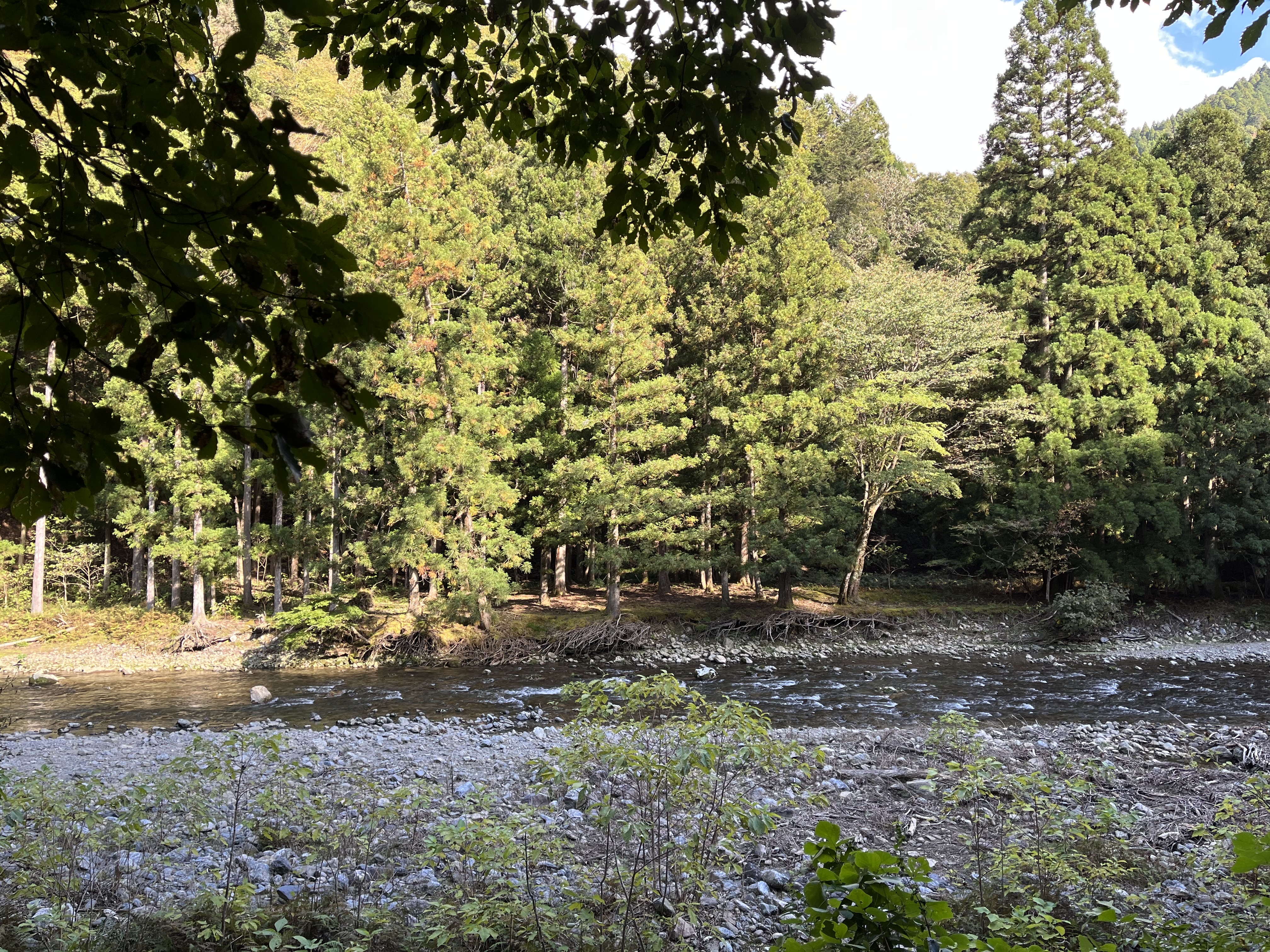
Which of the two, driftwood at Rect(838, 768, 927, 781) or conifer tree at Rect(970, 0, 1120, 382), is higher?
conifer tree at Rect(970, 0, 1120, 382)

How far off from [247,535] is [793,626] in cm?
1234

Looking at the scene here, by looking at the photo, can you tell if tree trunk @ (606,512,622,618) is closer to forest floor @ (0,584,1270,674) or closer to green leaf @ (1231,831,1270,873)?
forest floor @ (0,584,1270,674)

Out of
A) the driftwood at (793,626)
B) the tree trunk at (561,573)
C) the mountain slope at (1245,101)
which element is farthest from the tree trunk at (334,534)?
the mountain slope at (1245,101)

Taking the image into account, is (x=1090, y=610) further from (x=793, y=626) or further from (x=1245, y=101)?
(x=1245, y=101)

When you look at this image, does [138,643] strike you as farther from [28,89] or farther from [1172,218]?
[1172,218]

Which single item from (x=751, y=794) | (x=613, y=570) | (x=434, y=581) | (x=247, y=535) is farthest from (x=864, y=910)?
(x=247, y=535)

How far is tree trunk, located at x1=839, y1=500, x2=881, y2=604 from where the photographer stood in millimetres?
18172

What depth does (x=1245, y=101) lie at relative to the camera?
72875 millimetres

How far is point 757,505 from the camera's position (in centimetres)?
1694

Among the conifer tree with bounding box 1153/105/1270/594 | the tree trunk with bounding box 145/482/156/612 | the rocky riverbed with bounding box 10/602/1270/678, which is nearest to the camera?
the rocky riverbed with bounding box 10/602/1270/678

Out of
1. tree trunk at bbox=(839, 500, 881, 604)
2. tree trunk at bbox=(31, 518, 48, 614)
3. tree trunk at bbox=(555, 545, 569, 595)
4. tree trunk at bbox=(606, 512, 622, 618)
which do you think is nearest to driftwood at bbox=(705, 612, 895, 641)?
tree trunk at bbox=(839, 500, 881, 604)

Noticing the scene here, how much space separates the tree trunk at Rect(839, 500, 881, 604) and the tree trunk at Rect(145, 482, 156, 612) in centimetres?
1600

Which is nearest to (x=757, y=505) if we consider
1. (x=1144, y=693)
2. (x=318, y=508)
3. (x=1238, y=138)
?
(x=1144, y=693)

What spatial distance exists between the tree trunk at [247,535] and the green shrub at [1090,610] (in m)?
17.9
